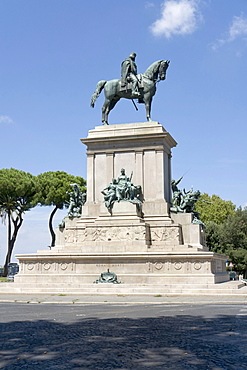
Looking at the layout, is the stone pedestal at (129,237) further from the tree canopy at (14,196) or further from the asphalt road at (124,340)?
the tree canopy at (14,196)

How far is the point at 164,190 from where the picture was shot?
96.4 ft

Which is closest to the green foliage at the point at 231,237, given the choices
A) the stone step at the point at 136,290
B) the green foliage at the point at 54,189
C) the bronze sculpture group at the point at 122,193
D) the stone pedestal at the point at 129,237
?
the green foliage at the point at 54,189

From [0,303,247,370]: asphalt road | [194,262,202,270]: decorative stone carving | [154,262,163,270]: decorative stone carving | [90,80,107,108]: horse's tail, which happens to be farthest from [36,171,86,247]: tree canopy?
[0,303,247,370]: asphalt road

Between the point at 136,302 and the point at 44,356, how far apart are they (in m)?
10.9

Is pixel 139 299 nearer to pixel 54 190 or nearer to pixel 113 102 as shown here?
pixel 113 102

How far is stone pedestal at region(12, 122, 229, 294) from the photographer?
961 inches

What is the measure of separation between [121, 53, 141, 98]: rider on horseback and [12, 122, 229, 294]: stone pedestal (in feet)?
8.03

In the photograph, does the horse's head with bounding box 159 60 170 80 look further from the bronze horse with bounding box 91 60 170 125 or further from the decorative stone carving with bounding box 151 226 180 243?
the decorative stone carving with bounding box 151 226 180 243

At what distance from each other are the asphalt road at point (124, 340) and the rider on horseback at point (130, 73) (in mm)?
19448

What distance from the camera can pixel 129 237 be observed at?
1059 inches

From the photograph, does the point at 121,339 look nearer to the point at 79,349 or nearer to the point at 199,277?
the point at 79,349

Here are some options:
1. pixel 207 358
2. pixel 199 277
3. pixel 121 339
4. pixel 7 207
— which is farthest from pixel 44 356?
pixel 7 207

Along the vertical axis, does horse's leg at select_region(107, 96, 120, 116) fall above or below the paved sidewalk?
above

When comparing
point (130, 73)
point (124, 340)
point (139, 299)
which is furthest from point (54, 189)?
point (124, 340)
